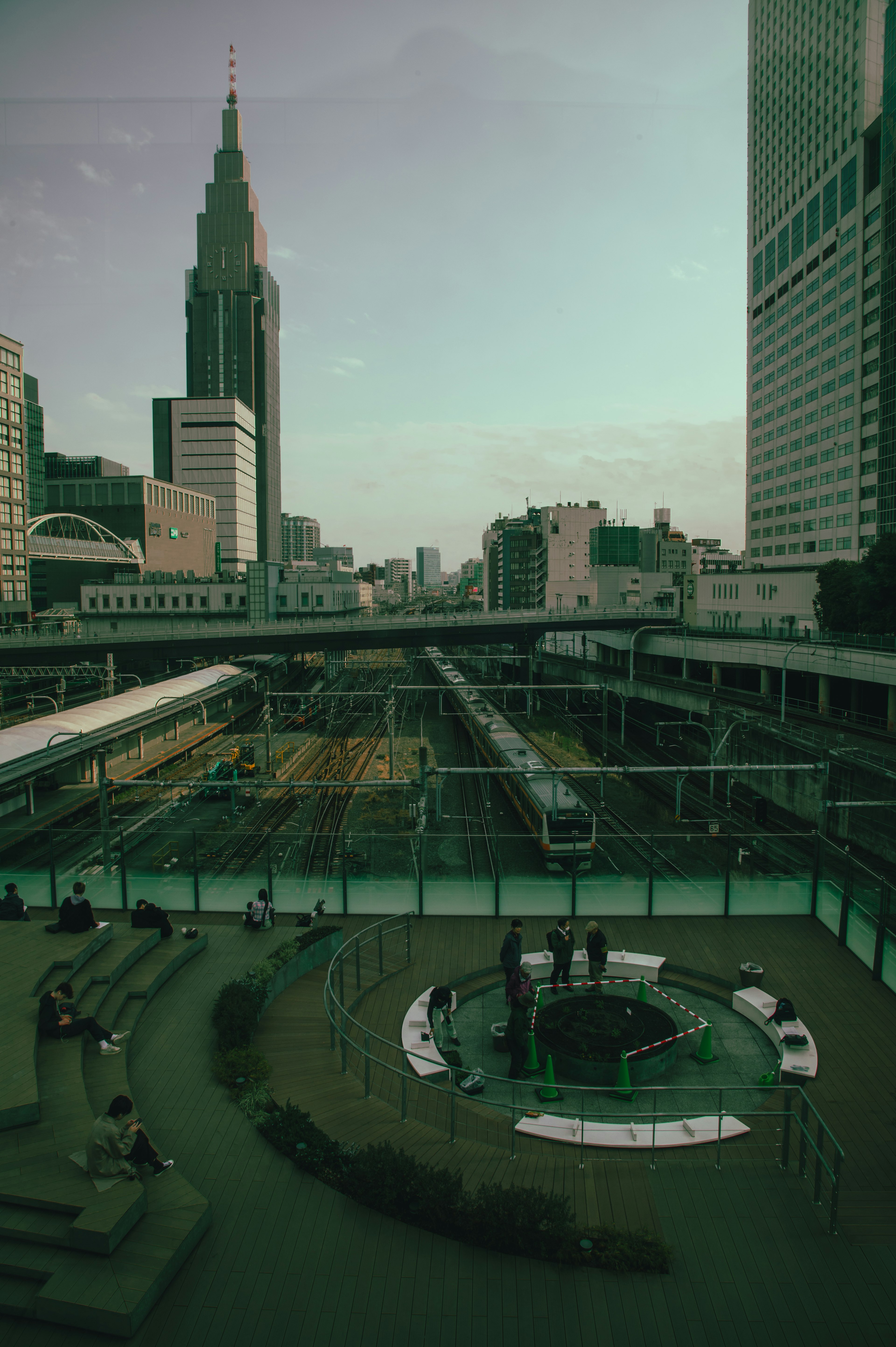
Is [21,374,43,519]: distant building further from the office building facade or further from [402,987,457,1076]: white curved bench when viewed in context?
[402,987,457,1076]: white curved bench

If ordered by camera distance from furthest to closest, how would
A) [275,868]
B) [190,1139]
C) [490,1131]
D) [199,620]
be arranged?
[199,620] < [275,868] < [490,1131] < [190,1139]

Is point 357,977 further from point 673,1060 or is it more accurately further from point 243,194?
point 243,194

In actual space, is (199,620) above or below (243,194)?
below

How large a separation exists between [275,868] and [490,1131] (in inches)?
307

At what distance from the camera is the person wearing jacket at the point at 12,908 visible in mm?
13078

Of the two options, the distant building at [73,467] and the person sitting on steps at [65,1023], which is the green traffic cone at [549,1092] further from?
the distant building at [73,467]

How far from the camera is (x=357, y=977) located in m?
11.9

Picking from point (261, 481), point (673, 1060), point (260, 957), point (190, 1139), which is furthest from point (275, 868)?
point (261, 481)

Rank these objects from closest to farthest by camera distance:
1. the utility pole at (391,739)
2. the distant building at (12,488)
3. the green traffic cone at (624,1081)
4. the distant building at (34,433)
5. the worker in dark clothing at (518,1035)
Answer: the worker in dark clothing at (518,1035)
the green traffic cone at (624,1081)
the utility pole at (391,739)
the distant building at (12,488)
the distant building at (34,433)

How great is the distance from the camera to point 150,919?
1277cm

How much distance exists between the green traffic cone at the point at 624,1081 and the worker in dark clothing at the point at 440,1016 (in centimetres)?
227

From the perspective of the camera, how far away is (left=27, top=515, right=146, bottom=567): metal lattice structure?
269 ft

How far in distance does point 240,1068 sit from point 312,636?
4597 cm

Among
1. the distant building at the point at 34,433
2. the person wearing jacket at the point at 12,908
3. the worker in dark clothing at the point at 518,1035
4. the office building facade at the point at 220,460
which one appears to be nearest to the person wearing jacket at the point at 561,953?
the worker in dark clothing at the point at 518,1035
